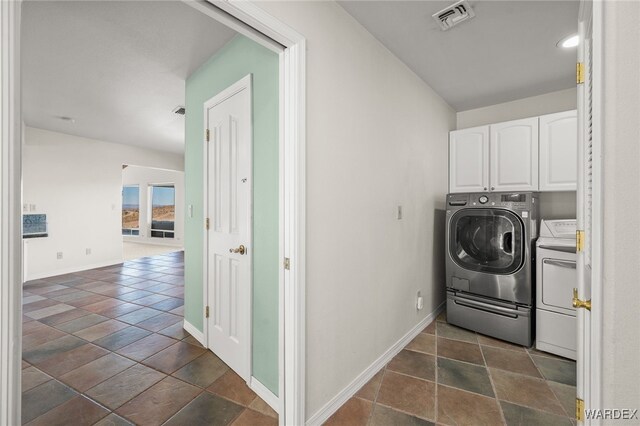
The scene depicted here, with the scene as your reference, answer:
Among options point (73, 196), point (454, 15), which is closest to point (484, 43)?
point (454, 15)

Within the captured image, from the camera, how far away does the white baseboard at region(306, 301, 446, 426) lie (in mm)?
1648

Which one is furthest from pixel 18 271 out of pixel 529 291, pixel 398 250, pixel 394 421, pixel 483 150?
pixel 483 150

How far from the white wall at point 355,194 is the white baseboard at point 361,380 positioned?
0.14ft

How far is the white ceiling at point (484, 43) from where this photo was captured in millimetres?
1800

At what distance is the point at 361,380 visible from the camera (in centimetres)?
197

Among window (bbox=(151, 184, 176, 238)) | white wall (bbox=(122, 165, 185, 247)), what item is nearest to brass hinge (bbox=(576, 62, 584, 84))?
white wall (bbox=(122, 165, 185, 247))

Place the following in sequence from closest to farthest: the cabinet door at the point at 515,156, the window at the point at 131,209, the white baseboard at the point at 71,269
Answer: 1. the cabinet door at the point at 515,156
2. the white baseboard at the point at 71,269
3. the window at the point at 131,209

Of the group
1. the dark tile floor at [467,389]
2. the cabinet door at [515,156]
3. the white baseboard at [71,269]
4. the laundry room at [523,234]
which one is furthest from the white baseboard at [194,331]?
the white baseboard at [71,269]

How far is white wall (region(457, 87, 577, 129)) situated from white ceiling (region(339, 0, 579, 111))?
12 cm

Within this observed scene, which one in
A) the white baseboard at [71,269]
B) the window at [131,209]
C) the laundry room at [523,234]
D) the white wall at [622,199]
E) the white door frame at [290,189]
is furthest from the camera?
the window at [131,209]

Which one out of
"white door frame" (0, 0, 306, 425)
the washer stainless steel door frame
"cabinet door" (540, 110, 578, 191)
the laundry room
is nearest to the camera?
"white door frame" (0, 0, 306, 425)

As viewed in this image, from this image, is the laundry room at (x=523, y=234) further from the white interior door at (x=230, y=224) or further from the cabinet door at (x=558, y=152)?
the white interior door at (x=230, y=224)

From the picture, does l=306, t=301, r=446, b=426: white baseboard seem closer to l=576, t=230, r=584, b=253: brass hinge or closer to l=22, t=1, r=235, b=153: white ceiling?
l=576, t=230, r=584, b=253: brass hinge

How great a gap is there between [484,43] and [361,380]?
8.85ft
